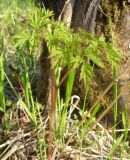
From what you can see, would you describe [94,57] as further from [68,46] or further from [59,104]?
[59,104]

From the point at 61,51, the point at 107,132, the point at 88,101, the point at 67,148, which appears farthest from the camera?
the point at 88,101

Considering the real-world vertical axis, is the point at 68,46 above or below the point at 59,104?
above

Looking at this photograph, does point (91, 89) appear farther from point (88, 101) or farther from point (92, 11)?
point (92, 11)

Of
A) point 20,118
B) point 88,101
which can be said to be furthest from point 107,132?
point 20,118

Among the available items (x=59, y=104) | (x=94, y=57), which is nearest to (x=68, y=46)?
(x=94, y=57)

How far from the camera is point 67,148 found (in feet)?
5.42

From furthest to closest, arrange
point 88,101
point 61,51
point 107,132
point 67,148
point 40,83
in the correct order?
point 40,83 < point 88,101 < point 107,132 < point 67,148 < point 61,51

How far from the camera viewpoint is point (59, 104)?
5.38 feet

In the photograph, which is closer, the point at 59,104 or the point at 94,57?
the point at 94,57

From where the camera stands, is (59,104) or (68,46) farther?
(59,104)

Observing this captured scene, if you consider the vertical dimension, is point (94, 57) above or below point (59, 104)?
above

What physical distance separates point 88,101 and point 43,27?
0.77 m

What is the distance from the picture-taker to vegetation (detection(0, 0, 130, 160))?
114cm

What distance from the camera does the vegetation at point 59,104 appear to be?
1140 mm
